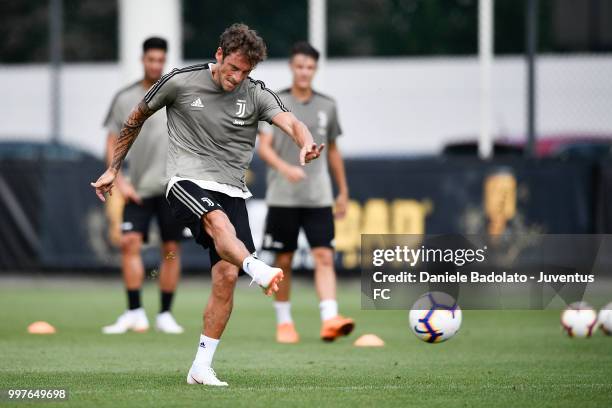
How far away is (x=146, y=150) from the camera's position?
1120cm

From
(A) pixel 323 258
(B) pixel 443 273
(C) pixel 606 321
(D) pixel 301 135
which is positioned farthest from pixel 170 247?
(D) pixel 301 135

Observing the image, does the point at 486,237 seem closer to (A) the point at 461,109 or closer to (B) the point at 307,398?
(A) the point at 461,109

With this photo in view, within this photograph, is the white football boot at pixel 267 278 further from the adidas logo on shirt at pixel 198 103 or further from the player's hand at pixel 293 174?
the player's hand at pixel 293 174

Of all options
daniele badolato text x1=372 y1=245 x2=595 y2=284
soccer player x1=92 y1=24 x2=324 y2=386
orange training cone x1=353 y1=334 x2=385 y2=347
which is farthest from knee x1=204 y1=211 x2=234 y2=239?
daniele badolato text x1=372 y1=245 x2=595 y2=284

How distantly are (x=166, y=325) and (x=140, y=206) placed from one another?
3.62ft

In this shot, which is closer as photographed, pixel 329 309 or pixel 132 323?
pixel 329 309

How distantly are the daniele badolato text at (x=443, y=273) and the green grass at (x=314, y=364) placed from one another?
0.48 metres

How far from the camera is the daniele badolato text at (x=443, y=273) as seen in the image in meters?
11.1

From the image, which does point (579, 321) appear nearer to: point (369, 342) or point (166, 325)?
point (369, 342)

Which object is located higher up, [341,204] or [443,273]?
[341,204]

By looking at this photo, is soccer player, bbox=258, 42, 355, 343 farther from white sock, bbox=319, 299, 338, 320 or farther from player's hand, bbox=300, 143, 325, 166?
player's hand, bbox=300, 143, 325, 166

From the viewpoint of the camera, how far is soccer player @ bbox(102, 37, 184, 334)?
11.1 metres

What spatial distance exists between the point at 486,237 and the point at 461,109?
6.02 meters

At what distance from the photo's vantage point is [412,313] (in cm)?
915
